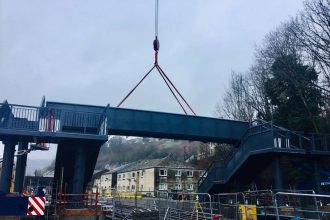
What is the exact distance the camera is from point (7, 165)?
19.1m

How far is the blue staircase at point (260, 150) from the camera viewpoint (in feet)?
70.9

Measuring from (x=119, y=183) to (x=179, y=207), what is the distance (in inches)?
2911

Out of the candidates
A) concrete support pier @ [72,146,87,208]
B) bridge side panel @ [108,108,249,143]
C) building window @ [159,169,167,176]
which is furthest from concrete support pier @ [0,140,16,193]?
building window @ [159,169,167,176]

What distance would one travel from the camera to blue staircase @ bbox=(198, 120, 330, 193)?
21.6 m

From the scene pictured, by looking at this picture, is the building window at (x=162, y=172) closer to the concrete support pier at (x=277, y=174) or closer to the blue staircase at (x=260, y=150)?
the blue staircase at (x=260, y=150)

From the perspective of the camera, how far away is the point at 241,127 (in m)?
28.1

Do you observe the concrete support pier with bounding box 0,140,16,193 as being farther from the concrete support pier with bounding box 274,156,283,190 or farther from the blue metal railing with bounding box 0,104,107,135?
the concrete support pier with bounding box 274,156,283,190

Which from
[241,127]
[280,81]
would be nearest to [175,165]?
[280,81]

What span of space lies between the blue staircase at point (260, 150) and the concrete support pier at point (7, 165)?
14084 millimetres

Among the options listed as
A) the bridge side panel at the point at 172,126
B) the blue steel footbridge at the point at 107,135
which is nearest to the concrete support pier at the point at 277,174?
the blue steel footbridge at the point at 107,135

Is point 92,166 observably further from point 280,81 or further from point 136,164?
point 136,164

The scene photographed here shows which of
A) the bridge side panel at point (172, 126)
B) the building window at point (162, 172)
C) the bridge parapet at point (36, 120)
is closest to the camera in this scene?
the bridge parapet at point (36, 120)

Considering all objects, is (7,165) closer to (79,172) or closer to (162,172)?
(79,172)

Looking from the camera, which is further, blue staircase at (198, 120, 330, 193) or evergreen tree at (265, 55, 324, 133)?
evergreen tree at (265, 55, 324, 133)
